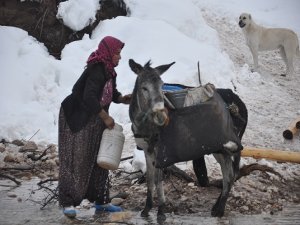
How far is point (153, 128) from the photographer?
15.5ft

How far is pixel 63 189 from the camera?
4.89 meters

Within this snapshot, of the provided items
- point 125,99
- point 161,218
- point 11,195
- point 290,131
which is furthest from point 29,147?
point 290,131

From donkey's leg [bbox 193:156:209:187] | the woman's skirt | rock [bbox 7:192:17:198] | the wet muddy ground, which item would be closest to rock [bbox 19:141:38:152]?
the wet muddy ground

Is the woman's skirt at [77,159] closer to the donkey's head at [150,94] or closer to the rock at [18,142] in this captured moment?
the donkey's head at [150,94]

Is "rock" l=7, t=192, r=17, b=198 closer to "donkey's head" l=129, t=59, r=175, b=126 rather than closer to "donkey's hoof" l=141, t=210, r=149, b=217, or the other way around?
"donkey's hoof" l=141, t=210, r=149, b=217

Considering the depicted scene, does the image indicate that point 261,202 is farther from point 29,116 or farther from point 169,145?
point 29,116

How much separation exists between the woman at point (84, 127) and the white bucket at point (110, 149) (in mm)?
Result: 98

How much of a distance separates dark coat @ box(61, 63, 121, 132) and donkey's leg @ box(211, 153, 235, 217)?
1.55 metres

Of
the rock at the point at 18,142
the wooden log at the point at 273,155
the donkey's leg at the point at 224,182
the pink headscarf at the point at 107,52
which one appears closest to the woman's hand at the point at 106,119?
the pink headscarf at the point at 107,52

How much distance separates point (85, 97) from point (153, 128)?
0.77 m

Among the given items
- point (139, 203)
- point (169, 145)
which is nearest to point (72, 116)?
point (169, 145)

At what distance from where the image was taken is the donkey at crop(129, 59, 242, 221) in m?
4.41

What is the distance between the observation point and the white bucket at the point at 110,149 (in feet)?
15.6

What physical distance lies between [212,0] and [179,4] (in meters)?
2.59
